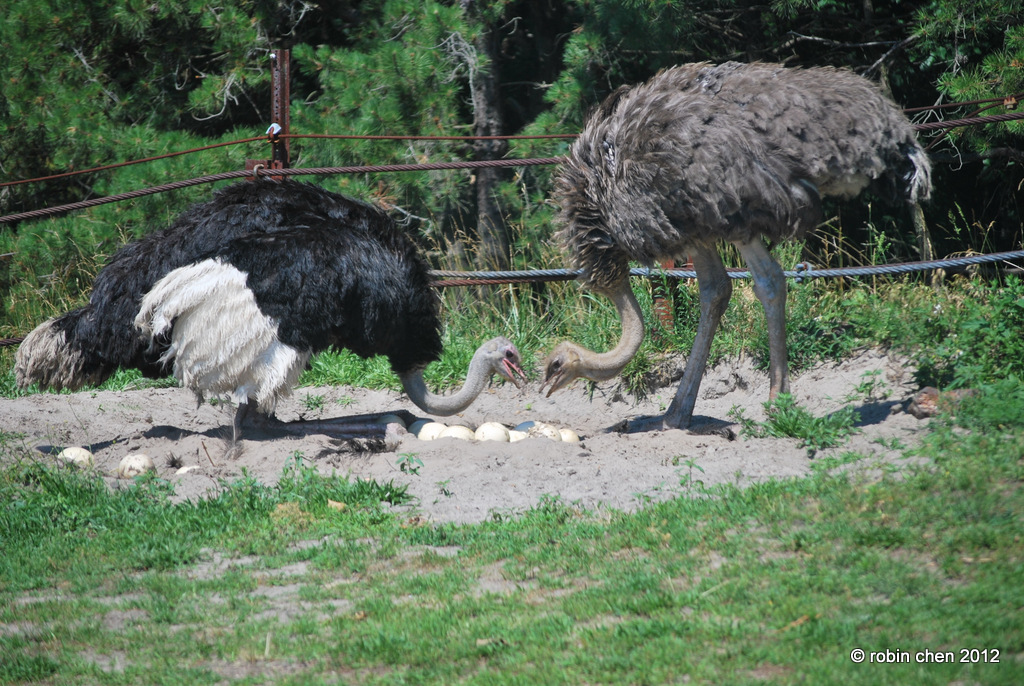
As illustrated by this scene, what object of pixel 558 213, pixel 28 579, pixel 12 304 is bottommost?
pixel 28 579

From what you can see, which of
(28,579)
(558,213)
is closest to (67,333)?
(28,579)

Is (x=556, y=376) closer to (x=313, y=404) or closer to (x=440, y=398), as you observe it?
(x=440, y=398)

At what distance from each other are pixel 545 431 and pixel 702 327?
1099 millimetres

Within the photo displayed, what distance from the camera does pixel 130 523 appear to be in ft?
14.2

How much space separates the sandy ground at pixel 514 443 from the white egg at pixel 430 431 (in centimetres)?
8

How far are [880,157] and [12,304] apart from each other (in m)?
7.30

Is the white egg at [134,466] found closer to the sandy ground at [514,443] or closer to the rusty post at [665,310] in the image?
the sandy ground at [514,443]

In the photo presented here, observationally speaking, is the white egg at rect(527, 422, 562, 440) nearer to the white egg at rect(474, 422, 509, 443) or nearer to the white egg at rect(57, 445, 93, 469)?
the white egg at rect(474, 422, 509, 443)

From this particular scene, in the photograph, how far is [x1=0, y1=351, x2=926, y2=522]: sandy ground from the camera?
14.8 feet

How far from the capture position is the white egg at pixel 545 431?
5512 mm

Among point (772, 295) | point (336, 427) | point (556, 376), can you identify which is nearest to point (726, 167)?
point (772, 295)

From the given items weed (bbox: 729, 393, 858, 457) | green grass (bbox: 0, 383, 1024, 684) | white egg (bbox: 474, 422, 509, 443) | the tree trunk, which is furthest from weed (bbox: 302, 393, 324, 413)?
weed (bbox: 729, 393, 858, 457)

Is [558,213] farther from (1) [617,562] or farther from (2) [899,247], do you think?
(2) [899,247]

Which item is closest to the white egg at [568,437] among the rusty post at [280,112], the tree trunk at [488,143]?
the rusty post at [280,112]
